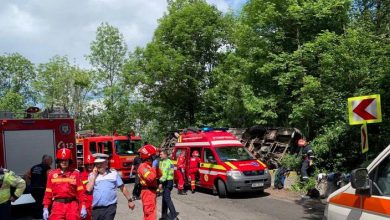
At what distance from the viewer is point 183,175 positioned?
16.5m

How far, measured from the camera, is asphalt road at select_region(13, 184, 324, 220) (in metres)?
11.2

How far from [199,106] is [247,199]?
799 inches

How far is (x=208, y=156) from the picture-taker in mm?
15750

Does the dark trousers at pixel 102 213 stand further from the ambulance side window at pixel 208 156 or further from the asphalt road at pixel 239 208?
the ambulance side window at pixel 208 156

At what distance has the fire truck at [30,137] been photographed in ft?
41.1

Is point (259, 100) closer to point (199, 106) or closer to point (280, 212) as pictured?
point (199, 106)

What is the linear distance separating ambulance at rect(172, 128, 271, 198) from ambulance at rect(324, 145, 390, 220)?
994 centimetres

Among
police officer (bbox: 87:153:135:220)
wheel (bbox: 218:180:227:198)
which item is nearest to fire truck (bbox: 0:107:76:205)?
wheel (bbox: 218:180:227:198)

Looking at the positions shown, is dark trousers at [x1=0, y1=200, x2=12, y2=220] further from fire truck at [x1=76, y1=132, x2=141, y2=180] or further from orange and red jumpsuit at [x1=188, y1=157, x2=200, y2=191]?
fire truck at [x1=76, y1=132, x2=141, y2=180]

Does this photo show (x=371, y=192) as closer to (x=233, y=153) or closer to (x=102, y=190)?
(x=102, y=190)

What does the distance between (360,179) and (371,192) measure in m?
0.23

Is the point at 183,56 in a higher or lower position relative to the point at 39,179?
higher

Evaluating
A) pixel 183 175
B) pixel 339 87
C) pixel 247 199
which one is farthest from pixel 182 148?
Result: pixel 339 87

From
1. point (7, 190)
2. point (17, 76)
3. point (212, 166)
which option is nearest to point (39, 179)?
point (7, 190)
